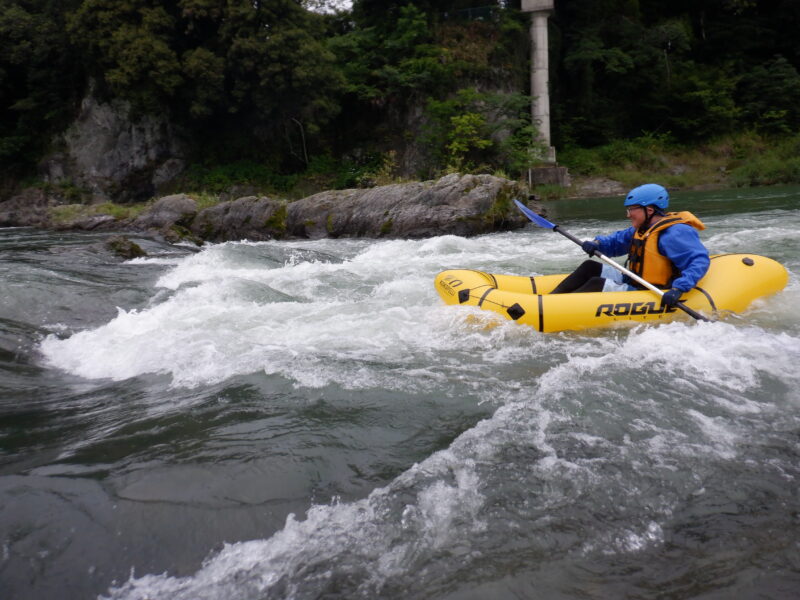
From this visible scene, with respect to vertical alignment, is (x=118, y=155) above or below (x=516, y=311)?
above

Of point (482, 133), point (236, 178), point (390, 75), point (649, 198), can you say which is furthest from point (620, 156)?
point (649, 198)

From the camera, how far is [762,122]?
21938mm

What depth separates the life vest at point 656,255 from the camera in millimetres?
4340

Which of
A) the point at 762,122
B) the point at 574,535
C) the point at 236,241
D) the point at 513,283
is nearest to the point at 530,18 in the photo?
the point at 762,122

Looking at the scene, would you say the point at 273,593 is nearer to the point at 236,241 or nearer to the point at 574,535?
the point at 574,535

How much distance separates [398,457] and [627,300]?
7.90 feet

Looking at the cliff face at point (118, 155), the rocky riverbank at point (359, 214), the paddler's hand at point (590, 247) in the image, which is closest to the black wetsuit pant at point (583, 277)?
the paddler's hand at point (590, 247)

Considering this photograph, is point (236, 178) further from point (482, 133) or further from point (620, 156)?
point (620, 156)

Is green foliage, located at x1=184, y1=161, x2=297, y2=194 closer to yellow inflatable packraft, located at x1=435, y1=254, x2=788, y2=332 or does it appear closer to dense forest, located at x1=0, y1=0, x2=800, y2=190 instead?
dense forest, located at x1=0, y1=0, x2=800, y2=190

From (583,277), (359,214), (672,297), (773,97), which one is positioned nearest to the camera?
(672,297)

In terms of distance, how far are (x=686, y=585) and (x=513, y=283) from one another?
340cm

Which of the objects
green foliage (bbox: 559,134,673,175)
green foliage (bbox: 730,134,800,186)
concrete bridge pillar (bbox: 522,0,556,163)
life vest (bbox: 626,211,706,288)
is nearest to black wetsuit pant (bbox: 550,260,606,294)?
life vest (bbox: 626,211,706,288)

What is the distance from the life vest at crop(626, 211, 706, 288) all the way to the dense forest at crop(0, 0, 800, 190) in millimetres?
13876

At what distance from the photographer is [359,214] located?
1121cm
